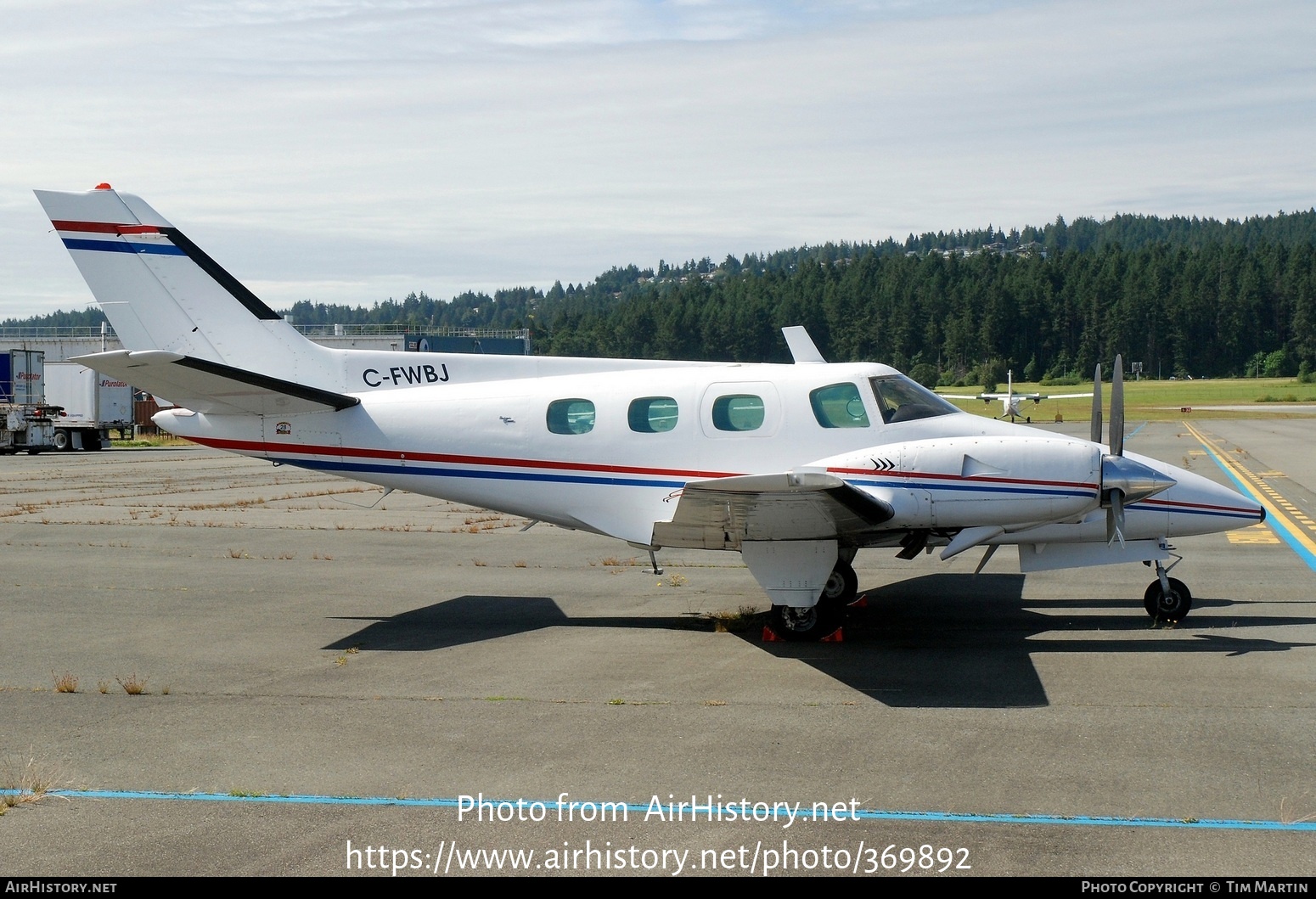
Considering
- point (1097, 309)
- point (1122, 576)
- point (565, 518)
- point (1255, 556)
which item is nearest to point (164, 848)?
point (565, 518)

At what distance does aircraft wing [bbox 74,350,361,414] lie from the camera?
439 inches

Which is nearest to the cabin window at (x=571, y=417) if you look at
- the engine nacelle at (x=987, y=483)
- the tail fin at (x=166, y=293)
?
the tail fin at (x=166, y=293)

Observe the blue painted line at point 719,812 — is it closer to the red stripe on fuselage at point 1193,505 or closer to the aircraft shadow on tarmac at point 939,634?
the aircraft shadow on tarmac at point 939,634

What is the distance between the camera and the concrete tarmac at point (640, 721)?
5.90 meters

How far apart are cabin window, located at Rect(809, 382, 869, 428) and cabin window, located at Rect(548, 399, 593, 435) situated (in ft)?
8.00

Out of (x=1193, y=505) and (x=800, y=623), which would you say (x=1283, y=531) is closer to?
(x=1193, y=505)

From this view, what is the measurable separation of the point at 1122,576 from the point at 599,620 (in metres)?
7.46

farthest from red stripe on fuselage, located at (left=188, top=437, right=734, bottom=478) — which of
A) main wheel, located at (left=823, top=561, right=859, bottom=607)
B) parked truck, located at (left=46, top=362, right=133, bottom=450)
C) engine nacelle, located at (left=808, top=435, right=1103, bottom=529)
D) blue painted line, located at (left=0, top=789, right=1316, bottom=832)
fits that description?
parked truck, located at (left=46, top=362, right=133, bottom=450)

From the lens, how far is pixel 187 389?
1216cm

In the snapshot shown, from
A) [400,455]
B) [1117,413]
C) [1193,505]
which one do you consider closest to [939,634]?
Answer: [1117,413]

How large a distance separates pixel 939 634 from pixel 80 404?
157 feet

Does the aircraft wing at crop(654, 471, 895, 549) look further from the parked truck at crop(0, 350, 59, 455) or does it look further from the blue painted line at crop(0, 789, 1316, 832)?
the parked truck at crop(0, 350, 59, 455)

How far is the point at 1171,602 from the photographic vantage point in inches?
466

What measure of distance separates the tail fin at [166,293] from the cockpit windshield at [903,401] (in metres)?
6.27
